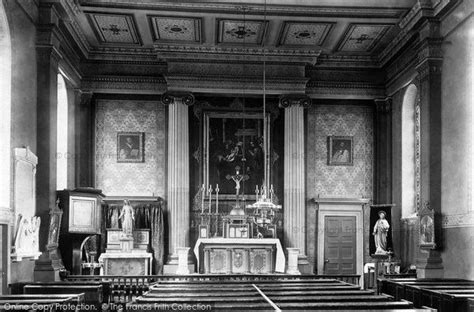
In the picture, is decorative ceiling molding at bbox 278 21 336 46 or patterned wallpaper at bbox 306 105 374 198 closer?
decorative ceiling molding at bbox 278 21 336 46

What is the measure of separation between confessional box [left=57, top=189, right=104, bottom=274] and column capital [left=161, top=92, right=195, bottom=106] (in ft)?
14.5

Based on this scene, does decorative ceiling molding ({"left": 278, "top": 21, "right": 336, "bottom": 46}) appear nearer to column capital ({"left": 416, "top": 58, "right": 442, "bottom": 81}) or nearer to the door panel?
column capital ({"left": 416, "top": 58, "right": 442, "bottom": 81})

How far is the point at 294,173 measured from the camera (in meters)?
19.1

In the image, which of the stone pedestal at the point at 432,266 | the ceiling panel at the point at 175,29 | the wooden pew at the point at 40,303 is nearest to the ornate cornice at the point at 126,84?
the ceiling panel at the point at 175,29

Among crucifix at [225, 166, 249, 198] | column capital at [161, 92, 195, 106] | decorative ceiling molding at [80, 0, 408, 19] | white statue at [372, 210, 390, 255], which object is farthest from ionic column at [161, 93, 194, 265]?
white statue at [372, 210, 390, 255]

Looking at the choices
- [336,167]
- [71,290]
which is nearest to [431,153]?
[336,167]

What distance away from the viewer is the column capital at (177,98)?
18.9 metres

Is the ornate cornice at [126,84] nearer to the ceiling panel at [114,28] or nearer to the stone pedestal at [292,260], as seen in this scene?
the ceiling panel at [114,28]

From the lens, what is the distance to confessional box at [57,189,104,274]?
14352mm

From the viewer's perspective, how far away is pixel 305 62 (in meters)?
19.2

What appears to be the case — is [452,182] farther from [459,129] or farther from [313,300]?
[313,300]

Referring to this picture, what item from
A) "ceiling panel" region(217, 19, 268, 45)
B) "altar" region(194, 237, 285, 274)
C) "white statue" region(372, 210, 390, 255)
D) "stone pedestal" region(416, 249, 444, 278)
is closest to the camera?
"stone pedestal" region(416, 249, 444, 278)

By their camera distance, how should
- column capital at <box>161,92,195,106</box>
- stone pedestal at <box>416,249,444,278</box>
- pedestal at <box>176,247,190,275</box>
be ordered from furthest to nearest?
column capital at <box>161,92,195,106</box> < pedestal at <box>176,247,190,275</box> < stone pedestal at <box>416,249,444,278</box>

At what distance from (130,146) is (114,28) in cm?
345
